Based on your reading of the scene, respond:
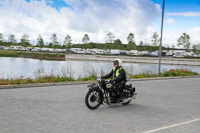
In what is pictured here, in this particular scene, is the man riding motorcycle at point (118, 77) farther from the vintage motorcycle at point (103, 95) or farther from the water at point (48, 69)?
the water at point (48, 69)

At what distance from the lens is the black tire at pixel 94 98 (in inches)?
271

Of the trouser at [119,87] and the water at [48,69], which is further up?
the trouser at [119,87]

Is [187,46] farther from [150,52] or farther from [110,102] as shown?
[110,102]

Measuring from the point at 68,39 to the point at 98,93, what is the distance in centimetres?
10763

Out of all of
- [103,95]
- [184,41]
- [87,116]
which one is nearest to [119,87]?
[103,95]

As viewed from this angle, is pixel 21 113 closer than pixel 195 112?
Yes

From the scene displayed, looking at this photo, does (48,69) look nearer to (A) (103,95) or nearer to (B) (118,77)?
(B) (118,77)

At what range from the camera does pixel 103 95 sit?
23.4 feet

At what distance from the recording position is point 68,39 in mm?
112500

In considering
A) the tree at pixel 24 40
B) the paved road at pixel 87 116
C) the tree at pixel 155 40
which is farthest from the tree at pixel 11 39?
the paved road at pixel 87 116

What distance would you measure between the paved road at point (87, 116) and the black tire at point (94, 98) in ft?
0.70

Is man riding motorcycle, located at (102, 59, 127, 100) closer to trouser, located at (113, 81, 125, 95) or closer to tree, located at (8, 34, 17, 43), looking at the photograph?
trouser, located at (113, 81, 125, 95)

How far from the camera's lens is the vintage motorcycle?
6922mm

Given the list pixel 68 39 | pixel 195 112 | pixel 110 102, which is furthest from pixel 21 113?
pixel 68 39
